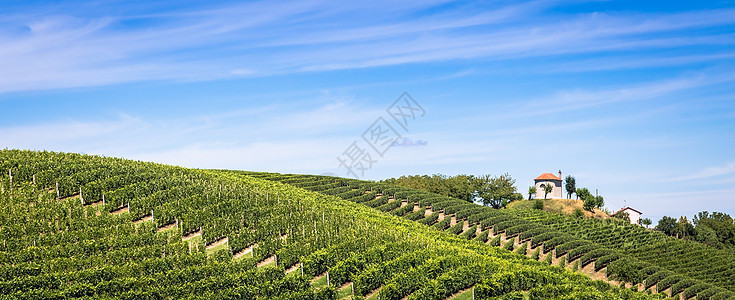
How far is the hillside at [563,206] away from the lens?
84688mm

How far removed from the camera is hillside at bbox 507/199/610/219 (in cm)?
8469

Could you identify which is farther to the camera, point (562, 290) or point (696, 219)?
point (696, 219)

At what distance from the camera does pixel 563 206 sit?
8869 centimetres

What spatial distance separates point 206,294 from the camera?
20.0 metres

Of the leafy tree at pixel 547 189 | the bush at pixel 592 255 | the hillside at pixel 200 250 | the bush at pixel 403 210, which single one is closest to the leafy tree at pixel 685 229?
the leafy tree at pixel 547 189

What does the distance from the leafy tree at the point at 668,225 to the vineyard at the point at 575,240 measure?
2973 cm

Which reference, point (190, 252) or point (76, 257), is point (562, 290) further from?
point (76, 257)

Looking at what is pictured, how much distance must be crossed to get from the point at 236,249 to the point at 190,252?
1955mm

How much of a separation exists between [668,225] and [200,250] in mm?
80357

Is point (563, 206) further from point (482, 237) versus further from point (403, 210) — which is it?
point (482, 237)

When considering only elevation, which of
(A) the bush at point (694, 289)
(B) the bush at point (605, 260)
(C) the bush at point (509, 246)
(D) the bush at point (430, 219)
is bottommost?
(A) the bush at point (694, 289)

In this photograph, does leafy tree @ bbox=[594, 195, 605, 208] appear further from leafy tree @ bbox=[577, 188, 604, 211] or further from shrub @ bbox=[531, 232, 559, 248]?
shrub @ bbox=[531, 232, 559, 248]

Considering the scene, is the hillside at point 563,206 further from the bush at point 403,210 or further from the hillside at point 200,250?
the hillside at point 200,250

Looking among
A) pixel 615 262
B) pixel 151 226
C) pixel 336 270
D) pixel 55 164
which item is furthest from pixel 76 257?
pixel 615 262
